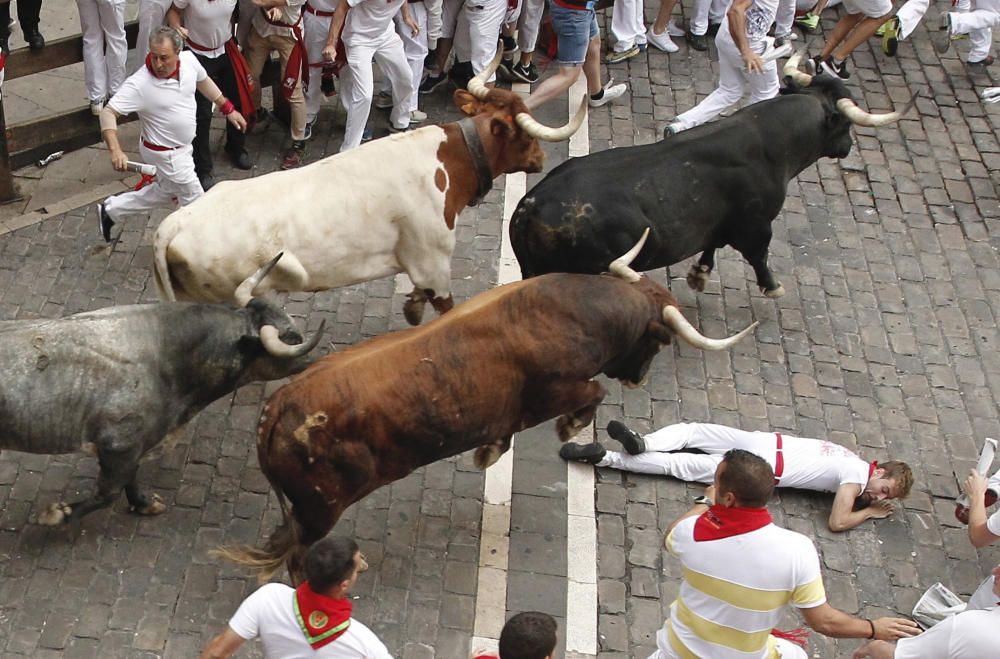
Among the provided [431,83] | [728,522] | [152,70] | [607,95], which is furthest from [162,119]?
[728,522]

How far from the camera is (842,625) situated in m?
5.06

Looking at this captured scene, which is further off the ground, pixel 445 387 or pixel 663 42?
pixel 445 387

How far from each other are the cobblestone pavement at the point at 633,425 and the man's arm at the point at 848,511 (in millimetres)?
107

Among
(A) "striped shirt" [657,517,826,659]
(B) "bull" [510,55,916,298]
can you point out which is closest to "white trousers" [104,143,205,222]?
(B) "bull" [510,55,916,298]

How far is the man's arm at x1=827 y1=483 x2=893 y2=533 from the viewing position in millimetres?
7090

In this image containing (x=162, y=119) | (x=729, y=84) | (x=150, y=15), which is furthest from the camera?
(x=729, y=84)

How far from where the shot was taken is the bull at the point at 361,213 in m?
6.94

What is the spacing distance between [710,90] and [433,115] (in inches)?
114

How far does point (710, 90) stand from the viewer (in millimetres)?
11656

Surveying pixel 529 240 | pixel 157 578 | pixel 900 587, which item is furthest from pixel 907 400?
pixel 157 578

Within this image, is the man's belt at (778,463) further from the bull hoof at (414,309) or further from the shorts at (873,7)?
the shorts at (873,7)

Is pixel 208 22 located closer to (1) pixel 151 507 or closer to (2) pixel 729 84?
(1) pixel 151 507

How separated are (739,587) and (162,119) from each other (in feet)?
17.9

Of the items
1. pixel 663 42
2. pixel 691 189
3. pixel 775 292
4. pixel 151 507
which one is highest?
pixel 691 189
